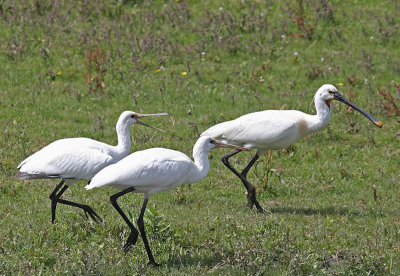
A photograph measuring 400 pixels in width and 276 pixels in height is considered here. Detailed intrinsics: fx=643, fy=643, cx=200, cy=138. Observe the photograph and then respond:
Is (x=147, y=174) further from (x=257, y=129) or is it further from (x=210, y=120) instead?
(x=210, y=120)

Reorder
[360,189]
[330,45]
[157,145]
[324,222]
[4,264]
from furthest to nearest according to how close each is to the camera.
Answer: [330,45] < [157,145] < [360,189] < [324,222] < [4,264]

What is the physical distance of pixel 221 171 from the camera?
10008mm

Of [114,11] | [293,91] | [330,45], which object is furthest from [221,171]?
[114,11]

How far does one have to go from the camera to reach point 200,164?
7.04 m

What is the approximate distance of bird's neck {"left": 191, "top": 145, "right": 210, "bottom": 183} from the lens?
698 centimetres

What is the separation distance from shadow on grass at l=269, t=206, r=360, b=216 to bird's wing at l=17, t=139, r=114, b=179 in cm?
260

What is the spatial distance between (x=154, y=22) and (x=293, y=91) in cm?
415

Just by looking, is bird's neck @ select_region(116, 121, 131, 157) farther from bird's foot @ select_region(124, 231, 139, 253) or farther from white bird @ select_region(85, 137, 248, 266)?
Answer: bird's foot @ select_region(124, 231, 139, 253)

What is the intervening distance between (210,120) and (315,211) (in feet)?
11.0

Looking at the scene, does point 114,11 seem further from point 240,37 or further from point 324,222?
point 324,222

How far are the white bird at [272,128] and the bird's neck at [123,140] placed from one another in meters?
1.68

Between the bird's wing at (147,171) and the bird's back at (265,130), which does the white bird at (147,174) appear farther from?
the bird's back at (265,130)

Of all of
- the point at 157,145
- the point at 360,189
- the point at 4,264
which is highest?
the point at 4,264

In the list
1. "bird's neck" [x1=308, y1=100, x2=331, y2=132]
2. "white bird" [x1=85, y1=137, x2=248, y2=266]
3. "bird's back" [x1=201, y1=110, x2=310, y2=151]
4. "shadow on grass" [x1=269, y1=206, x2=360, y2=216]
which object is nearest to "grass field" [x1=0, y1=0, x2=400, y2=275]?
A: "shadow on grass" [x1=269, y1=206, x2=360, y2=216]
